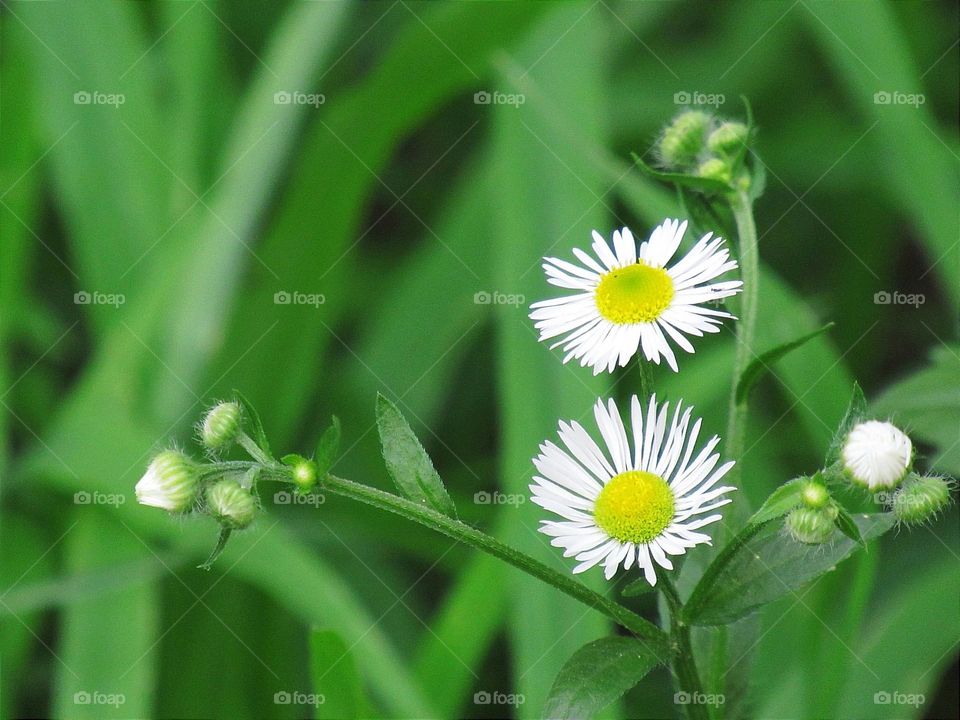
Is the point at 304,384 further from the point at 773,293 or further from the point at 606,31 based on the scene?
the point at 606,31

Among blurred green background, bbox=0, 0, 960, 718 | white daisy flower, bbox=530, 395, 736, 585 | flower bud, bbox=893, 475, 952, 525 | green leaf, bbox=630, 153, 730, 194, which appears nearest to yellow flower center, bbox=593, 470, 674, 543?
white daisy flower, bbox=530, 395, 736, 585

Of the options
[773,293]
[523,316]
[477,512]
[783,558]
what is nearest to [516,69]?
[523,316]

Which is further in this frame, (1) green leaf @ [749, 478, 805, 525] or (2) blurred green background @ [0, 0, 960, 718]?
(2) blurred green background @ [0, 0, 960, 718]

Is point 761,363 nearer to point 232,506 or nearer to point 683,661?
point 683,661

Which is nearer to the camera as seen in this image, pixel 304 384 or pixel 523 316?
pixel 523 316

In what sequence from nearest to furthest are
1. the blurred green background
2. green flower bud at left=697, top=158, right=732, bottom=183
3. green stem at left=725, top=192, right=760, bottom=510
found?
1. green stem at left=725, top=192, right=760, bottom=510
2. green flower bud at left=697, top=158, right=732, bottom=183
3. the blurred green background

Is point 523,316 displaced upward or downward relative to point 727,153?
upward

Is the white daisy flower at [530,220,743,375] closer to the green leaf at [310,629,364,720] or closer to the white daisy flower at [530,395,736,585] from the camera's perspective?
the white daisy flower at [530,395,736,585]

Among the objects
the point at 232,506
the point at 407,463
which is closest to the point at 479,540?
the point at 407,463
